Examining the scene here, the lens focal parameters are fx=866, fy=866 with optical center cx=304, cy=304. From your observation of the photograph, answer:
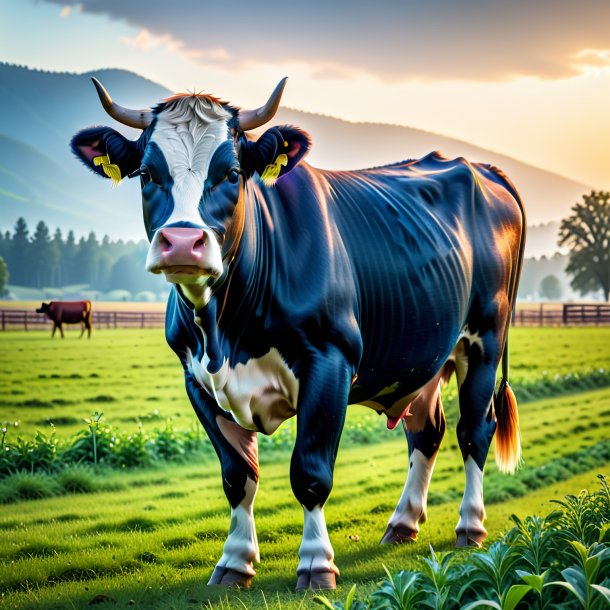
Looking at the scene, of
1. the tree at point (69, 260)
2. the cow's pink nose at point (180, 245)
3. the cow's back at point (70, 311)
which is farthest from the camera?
the tree at point (69, 260)

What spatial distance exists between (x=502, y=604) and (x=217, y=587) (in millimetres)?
2049

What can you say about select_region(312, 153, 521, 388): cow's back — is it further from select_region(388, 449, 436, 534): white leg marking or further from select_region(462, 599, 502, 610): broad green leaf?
select_region(462, 599, 502, 610): broad green leaf

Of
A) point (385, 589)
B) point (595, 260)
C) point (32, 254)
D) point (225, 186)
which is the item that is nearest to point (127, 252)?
point (32, 254)

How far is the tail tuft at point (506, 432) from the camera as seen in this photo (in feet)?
22.0

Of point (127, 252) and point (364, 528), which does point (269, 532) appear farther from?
point (127, 252)

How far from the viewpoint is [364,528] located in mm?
6922

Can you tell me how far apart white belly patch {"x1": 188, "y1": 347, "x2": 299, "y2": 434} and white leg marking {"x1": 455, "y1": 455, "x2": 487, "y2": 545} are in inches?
72.1

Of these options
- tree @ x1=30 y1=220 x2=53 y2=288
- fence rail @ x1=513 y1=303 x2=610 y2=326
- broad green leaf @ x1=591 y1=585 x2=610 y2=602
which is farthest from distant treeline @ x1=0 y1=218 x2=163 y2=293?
broad green leaf @ x1=591 y1=585 x2=610 y2=602

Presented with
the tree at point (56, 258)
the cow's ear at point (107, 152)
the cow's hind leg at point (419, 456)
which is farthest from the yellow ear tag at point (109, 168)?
the tree at point (56, 258)

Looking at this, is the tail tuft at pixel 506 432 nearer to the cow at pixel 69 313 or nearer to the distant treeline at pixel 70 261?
the distant treeline at pixel 70 261

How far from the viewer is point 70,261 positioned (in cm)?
1245

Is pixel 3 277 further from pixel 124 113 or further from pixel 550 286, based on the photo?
pixel 550 286

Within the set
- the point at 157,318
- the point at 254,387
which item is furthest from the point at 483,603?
the point at 157,318

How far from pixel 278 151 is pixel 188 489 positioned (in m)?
4.53
